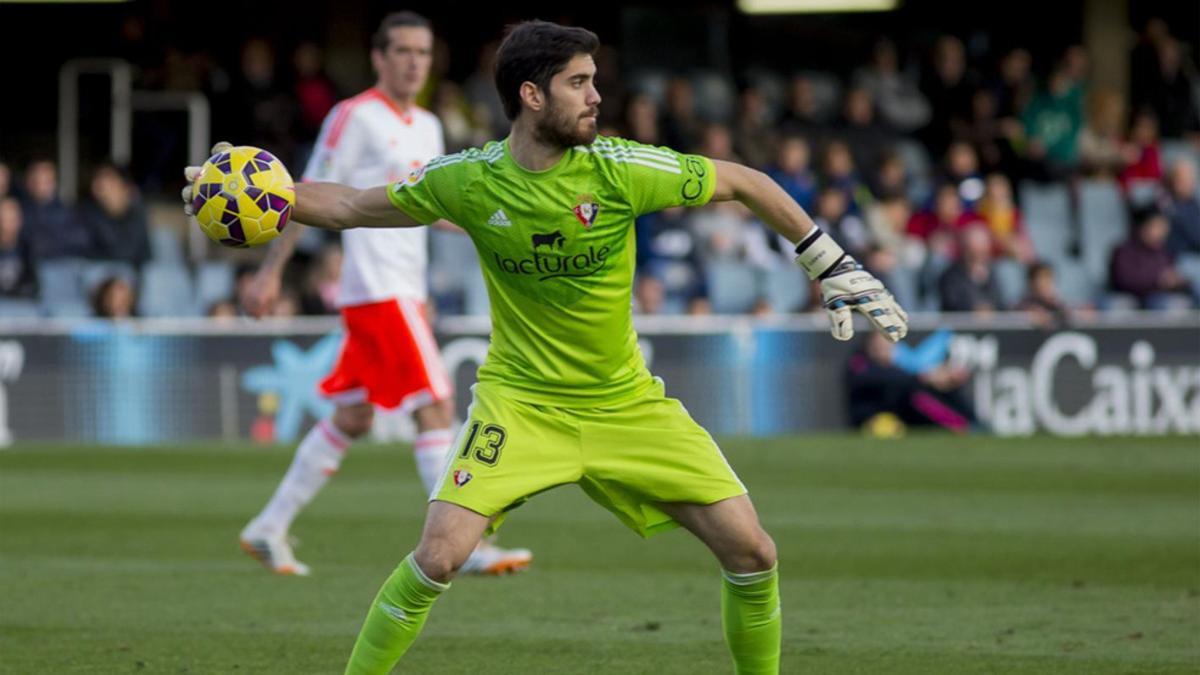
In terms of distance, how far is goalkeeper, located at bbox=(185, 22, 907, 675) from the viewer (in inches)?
233

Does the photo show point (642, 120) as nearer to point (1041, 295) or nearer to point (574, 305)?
point (1041, 295)

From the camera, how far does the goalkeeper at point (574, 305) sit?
5.91 m

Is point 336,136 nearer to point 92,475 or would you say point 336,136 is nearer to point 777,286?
point 92,475

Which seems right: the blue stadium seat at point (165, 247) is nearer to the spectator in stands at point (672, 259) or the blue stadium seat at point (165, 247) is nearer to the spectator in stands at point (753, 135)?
the spectator in stands at point (672, 259)

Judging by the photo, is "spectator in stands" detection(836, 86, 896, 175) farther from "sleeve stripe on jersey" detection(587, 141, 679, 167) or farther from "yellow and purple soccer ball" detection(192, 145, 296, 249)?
"yellow and purple soccer ball" detection(192, 145, 296, 249)

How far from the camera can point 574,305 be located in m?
6.08

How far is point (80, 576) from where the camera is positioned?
9305mm

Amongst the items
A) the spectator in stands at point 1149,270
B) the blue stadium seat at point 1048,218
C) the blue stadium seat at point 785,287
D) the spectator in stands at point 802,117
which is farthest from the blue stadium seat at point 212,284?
the spectator in stands at point 1149,270

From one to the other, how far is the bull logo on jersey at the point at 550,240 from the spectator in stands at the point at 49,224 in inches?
527

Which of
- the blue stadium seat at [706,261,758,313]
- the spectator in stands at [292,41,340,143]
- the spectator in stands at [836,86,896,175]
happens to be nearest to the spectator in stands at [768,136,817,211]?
the blue stadium seat at [706,261,758,313]

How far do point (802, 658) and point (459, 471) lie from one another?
1.85 m

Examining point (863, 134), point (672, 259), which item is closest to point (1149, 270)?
point (863, 134)

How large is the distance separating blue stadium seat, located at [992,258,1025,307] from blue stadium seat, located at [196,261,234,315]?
292 inches

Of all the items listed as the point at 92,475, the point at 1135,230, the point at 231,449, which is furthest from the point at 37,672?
the point at 1135,230
